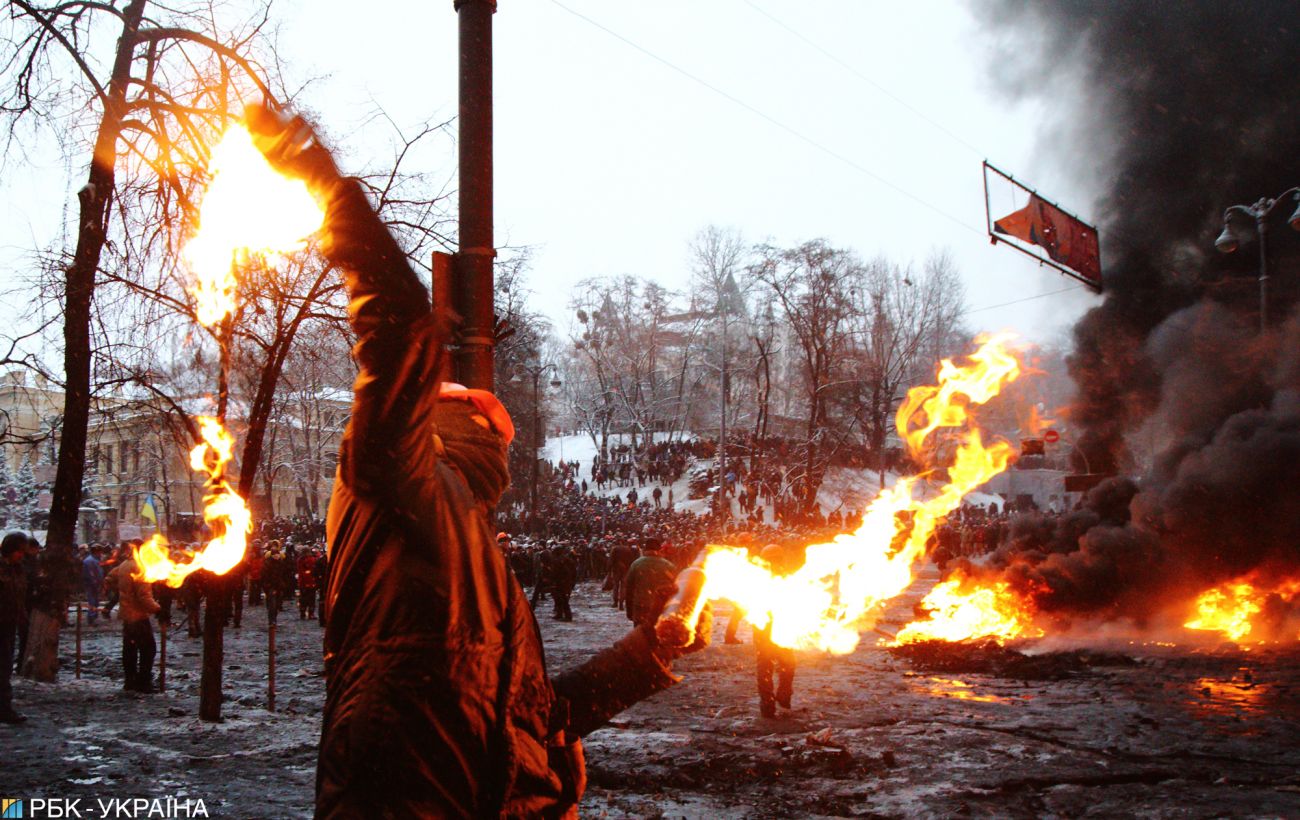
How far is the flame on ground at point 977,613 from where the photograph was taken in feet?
57.3

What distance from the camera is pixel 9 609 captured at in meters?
9.65

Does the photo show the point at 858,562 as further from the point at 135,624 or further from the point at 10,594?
the point at 10,594

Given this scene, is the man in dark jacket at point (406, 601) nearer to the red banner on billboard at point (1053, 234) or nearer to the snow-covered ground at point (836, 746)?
the snow-covered ground at point (836, 746)

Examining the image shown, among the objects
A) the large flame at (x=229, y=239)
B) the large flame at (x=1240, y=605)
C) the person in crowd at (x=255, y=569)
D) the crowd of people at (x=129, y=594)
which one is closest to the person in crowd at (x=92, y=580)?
the crowd of people at (x=129, y=594)

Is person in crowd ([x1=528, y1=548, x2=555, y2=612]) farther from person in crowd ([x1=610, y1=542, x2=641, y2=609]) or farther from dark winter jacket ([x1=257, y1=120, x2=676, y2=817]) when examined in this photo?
dark winter jacket ([x1=257, y1=120, x2=676, y2=817])

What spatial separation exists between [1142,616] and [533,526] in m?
22.0

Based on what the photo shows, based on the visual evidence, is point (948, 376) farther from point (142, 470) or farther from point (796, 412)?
point (796, 412)

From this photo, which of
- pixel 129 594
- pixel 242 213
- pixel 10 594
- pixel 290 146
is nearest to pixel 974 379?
pixel 242 213

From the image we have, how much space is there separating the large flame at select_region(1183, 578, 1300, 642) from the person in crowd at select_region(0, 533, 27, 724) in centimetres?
1903

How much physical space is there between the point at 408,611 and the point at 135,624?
38.6 feet

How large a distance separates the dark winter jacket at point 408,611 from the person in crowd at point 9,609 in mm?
9942

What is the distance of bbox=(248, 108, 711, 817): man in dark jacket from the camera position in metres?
1.52

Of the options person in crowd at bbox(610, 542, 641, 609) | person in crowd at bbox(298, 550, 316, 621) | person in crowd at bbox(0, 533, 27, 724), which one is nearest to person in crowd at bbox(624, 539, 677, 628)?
person in crowd at bbox(0, 533, 27, 724)

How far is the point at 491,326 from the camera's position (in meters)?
4.67
